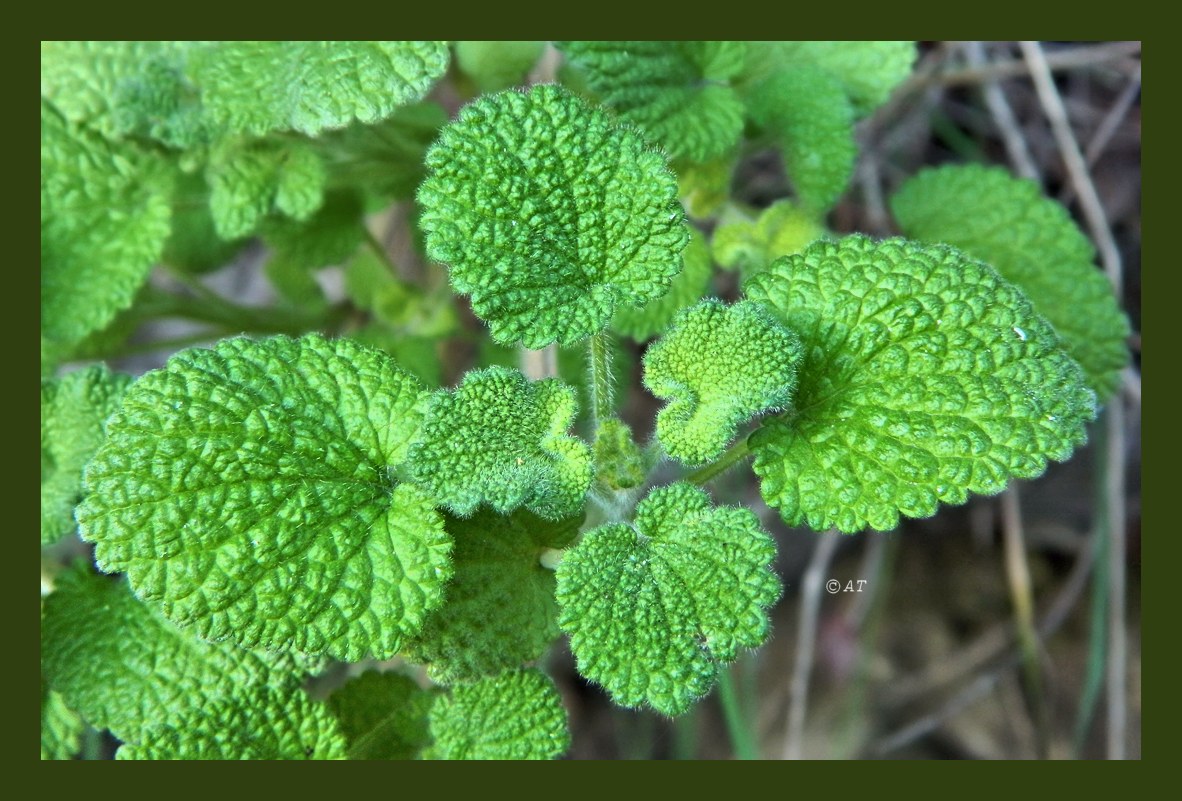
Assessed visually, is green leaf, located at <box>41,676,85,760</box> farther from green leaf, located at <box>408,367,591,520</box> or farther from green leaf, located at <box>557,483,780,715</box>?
green leaf, located at <box>557,483,780,715</box>

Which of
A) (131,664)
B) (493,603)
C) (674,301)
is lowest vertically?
(131,664)

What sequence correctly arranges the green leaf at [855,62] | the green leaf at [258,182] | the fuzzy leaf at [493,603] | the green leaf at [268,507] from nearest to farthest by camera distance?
the green leaf at [268,507], the fuzzy leaf at [493,603], the green leaf at [258,182], the green leaf at [855,62]

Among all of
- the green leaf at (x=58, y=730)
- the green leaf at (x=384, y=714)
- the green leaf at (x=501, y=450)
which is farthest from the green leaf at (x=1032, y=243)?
the green leaf at (x=58, y=730)

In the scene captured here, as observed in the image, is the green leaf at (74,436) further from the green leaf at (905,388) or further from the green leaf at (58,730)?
the green leaf at (905,388)

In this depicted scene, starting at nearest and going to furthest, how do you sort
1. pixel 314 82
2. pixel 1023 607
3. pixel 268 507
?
1. pixel 268 507
2. pixel 314 82
3. pixel 1023 607

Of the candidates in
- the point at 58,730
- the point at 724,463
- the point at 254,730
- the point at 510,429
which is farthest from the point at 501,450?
the point at 58,730

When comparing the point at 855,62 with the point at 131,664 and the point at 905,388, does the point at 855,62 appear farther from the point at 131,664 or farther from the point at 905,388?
the point at 131,664
